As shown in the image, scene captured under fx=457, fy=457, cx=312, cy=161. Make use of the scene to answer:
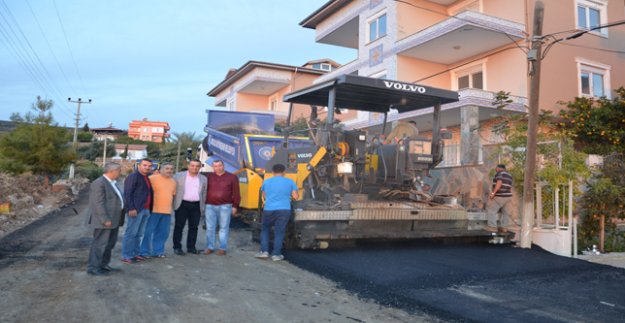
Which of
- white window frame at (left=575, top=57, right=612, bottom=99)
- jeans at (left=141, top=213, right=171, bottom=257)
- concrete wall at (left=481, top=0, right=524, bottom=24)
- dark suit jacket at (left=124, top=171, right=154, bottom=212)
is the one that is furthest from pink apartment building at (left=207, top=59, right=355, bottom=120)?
dark suit jacket at (left=124, top=171, right=154, bottom=212)

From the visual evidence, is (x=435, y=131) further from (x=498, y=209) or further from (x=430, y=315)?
(x=430, y=315)

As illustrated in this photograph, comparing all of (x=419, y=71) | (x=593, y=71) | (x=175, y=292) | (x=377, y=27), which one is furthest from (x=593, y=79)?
(x=175, y=292)

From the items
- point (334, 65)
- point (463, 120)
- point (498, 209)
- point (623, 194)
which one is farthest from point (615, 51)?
point (334, 65)

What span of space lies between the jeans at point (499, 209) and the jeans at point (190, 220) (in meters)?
5.11

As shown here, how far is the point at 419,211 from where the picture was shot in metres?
7.28

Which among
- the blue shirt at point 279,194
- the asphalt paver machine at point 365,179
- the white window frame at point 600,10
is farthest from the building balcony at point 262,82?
the blue shirt at point 279,194

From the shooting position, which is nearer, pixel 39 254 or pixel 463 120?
pixel 39 254

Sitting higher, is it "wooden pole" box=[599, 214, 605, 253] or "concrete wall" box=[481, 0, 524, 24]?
"concrete wall" box=[481, 0, 524, 24]

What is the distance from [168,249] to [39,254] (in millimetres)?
1831

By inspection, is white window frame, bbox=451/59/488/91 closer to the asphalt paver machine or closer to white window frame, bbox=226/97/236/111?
the asphalt paver machine

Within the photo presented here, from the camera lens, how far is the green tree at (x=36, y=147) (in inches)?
645

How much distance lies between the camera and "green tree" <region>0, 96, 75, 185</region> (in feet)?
53.7

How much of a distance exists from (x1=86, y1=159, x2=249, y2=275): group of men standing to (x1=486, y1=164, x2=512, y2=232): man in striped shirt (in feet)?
15.5

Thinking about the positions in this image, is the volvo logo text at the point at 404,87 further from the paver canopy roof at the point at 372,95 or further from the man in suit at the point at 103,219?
the man in suit at the point at 103,219
